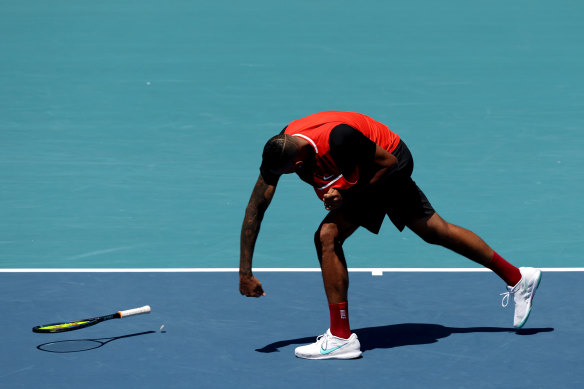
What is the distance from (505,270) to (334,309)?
50.7 inches

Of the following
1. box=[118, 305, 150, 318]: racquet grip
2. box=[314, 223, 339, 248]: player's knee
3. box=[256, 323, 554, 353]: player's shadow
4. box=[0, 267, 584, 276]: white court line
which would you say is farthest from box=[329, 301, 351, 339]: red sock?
box=[0, 267, 584, 276]: white court line

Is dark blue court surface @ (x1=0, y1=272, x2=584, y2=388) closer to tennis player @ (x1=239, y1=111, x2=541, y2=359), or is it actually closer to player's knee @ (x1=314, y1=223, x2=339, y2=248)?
tennis player @ (x1=239, y1=111, x2=541, y2=359)

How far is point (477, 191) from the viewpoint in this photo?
36.5 ft

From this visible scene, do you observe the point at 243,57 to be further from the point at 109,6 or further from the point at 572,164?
the point at 572,164

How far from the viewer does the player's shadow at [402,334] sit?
712 centimetres

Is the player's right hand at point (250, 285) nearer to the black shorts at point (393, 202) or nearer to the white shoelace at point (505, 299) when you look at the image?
the black shorts at point (393, 202)

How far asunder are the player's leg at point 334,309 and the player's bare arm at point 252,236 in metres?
0.42

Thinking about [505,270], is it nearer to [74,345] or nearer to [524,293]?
[524,293]

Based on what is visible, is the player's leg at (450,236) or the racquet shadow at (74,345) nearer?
the racquet shadow at (74,345)

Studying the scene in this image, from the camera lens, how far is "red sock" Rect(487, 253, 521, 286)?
24.2ft

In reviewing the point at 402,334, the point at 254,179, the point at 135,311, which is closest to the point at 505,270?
the point at 402,334

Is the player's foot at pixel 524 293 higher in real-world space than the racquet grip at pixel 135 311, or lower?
lower

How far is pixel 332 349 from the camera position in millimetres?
6824

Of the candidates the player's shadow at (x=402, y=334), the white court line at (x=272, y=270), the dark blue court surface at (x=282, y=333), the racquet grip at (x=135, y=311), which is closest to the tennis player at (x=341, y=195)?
the player's shadow at (x=402, y=334)
